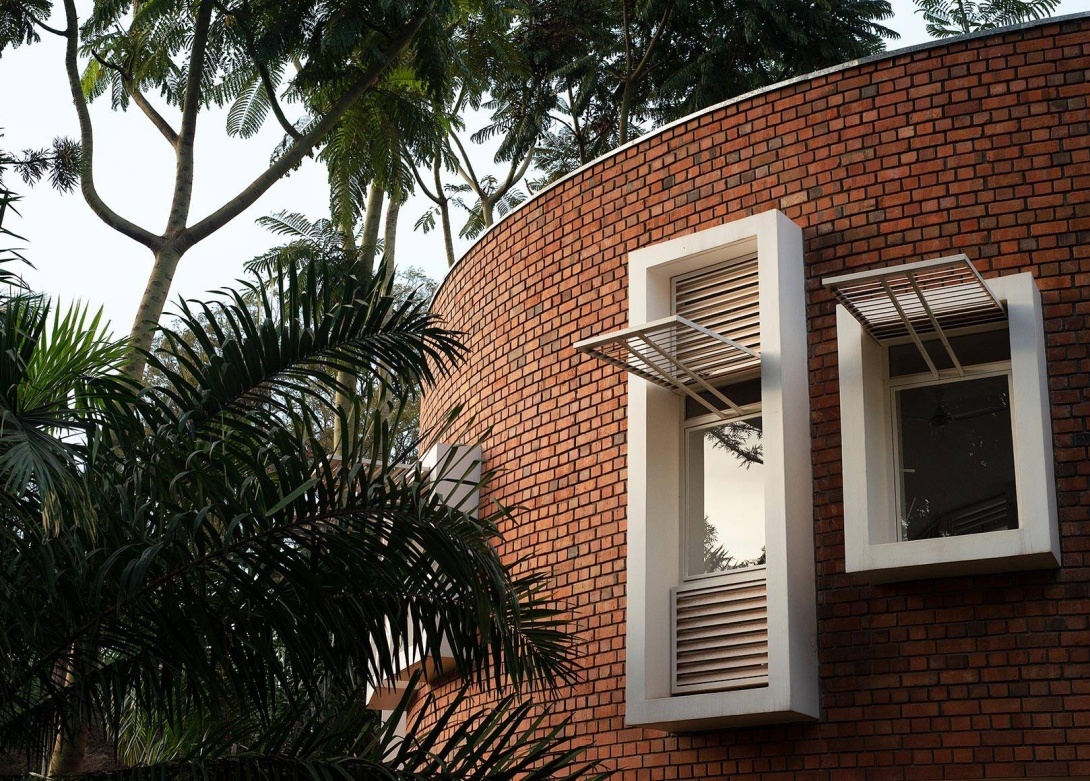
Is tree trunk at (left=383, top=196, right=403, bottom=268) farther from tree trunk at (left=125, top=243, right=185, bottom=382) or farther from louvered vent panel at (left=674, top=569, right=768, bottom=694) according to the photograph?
louvered vent panel at (left=674, top=569, right=768, bottom=694)

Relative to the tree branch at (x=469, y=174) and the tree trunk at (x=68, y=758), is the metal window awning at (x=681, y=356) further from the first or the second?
the tree branch at (x=469, y=174)

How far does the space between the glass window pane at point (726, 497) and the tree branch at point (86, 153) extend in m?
6.40

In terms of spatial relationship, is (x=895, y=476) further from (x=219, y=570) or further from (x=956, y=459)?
(x=219, y=570)

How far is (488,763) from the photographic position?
5.74 m

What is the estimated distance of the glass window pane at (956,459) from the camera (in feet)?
25.9

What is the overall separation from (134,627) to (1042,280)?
5.66m

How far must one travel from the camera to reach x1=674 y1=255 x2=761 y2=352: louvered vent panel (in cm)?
913

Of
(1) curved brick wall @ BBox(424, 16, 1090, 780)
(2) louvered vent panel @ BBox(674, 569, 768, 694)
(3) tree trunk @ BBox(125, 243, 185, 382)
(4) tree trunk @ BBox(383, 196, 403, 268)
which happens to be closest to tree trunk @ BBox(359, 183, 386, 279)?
(4) tree trunk @ BBox(383, 196, 403, 268)

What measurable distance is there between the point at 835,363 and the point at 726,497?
1.16m

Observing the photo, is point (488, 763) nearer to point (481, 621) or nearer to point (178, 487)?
point (481, 621)

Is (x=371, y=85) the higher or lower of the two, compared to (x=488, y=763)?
higher

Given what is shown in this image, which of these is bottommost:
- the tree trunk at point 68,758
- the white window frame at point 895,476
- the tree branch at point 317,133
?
the tree trunk at point 68,758

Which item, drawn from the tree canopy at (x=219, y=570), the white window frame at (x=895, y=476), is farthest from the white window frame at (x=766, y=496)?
the tree canopy at (x=219, y=570)

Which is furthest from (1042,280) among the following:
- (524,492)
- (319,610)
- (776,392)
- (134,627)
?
(134,627)
